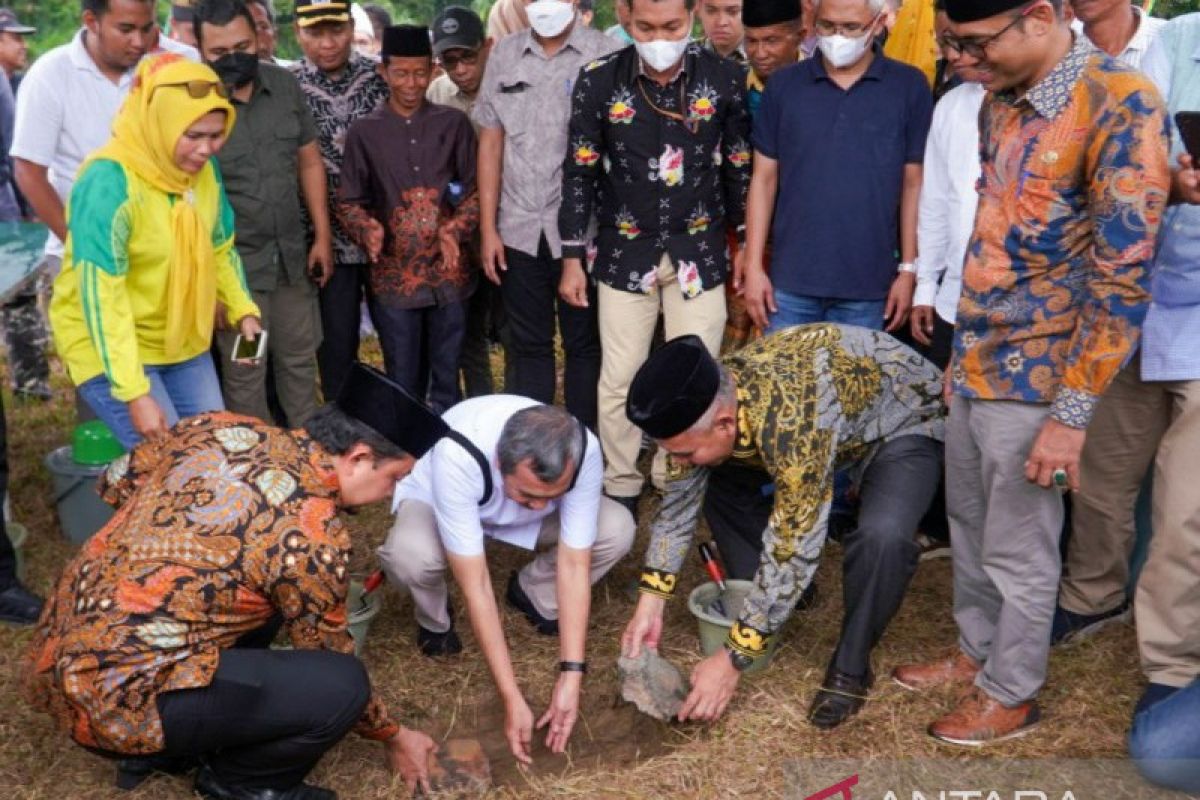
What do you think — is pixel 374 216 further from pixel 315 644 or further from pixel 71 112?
pixel 315 644

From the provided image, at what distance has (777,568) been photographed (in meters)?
3.01

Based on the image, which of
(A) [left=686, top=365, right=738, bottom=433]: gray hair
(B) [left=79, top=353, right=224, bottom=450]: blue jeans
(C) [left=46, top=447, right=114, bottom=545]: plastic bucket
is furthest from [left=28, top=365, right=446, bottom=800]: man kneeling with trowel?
(C) [left=46, top=447, right=114, bottom=545]: plastic bucket

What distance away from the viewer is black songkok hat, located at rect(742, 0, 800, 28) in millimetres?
4152

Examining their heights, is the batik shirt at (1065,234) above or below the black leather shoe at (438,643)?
above

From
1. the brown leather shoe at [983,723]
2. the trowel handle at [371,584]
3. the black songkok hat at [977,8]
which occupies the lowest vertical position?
the brown leather shoe at [983,723]

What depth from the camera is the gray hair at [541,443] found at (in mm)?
2895

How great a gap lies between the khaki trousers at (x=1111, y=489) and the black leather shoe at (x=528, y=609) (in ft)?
5.20

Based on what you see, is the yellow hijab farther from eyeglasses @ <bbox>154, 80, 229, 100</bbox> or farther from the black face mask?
the black face mask

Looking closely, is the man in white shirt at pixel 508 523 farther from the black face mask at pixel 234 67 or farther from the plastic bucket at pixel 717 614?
the black face mask at pixel 234 67

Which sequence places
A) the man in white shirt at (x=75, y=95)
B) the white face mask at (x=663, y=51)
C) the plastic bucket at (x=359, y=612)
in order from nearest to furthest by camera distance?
the plastic bucket at (x=359, y=612) < the white face mask at (x=663, y=51) < the man in white shirt at (x=75, y=95)

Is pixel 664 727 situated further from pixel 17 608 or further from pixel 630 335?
pixel 17 608

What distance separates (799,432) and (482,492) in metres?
0.87

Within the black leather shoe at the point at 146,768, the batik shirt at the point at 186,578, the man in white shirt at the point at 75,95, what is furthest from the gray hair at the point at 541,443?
the man in white shirt at the point at 75,95

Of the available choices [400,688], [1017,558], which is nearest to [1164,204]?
[1017,558]
